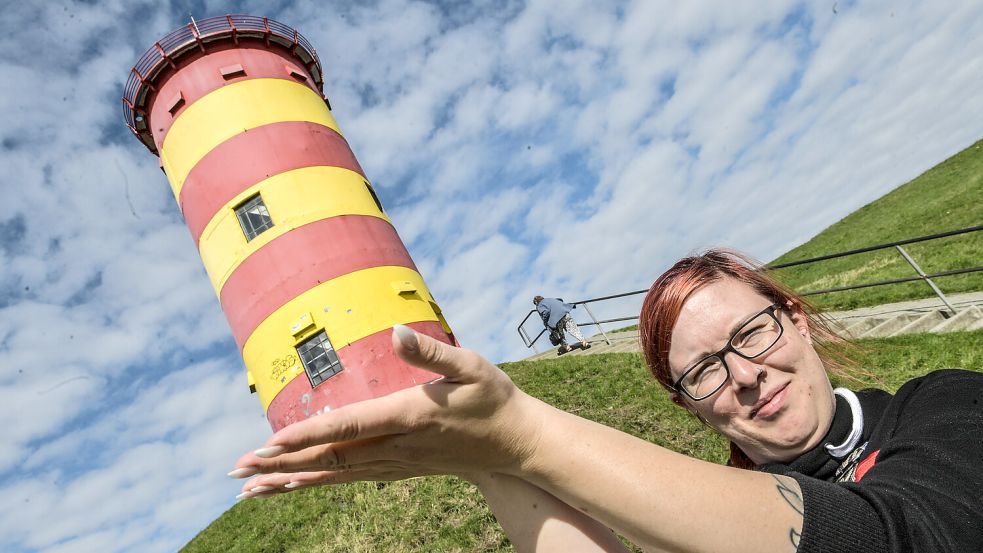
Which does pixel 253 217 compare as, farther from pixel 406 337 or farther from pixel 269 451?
pixel 406 337

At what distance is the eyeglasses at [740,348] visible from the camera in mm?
1979

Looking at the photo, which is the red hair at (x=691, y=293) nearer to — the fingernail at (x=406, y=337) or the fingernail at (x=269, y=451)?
the fingernail at (x=406, y=337)

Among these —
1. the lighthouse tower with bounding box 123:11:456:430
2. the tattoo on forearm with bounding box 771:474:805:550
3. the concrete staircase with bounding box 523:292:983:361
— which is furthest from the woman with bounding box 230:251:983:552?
the concrete staircase with bounding box 523:292:983:361

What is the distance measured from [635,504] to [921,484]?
28.6 inches

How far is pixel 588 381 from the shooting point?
10.1m

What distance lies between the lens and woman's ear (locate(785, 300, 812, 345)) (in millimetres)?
2184

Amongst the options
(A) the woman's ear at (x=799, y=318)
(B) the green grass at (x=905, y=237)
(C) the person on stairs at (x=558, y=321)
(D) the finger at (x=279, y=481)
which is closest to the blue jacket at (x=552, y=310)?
(C) the person on stairs at (x=558, y=321)

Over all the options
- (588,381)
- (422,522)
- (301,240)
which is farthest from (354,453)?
(588,381)

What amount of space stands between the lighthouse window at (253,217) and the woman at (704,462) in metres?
7.01

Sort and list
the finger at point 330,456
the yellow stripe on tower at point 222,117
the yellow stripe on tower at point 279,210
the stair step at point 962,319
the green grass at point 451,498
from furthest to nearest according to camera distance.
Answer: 1. the yellow stripe on tower at point 222,117
2. the yellow stripe on tower at point 279,210
3. the stair step at point 962,319
4. the green grass at point 451,498
5. the finger at point 330,456

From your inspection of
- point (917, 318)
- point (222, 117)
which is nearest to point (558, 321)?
Answer: point (917, 318)

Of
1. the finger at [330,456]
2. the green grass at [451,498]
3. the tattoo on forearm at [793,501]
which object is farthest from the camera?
the green grass at [451,498]

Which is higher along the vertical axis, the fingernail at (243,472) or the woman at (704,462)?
the fingernail at (243,472)

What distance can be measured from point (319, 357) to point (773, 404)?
6.77 m
